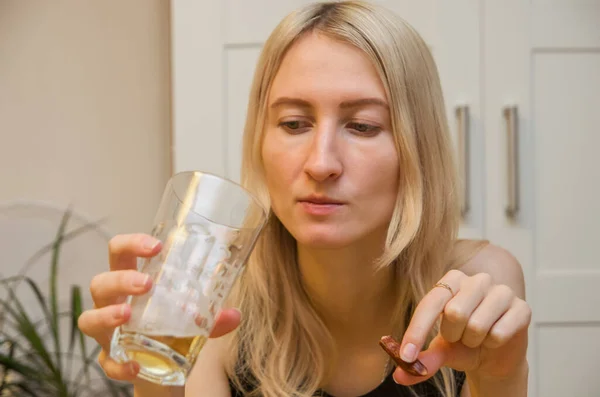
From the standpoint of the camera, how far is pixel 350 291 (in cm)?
128

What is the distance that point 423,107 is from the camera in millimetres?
1156

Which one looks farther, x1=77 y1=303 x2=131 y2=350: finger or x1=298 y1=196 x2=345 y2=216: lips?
x1=298 y1=196 x2=345 y2=216: lips

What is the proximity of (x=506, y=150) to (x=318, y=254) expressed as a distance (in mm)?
1081

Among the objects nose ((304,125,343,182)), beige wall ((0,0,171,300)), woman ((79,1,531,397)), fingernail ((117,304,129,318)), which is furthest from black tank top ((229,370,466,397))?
beige wall ((0,0,171,300))

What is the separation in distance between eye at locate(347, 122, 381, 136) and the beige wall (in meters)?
1.41

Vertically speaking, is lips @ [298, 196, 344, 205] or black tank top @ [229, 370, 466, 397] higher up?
lips @ [298, 196, 344, 205]

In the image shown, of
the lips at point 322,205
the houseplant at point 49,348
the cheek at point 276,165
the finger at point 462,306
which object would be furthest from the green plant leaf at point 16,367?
the finger at point 462,306

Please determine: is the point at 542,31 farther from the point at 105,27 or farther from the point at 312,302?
the point at 105,27

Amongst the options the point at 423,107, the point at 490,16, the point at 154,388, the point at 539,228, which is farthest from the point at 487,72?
the point at 154,388

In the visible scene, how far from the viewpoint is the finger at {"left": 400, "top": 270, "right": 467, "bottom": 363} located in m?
0.69

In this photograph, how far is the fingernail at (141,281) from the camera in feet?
2.14

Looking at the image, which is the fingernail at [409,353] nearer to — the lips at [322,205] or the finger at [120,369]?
the finger at [120,369]

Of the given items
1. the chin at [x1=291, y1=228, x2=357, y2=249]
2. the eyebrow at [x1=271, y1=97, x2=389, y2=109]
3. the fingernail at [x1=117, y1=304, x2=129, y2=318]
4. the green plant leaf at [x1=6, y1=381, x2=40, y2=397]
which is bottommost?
the green plant leaf at [x1=6, y1=381, x2=40, y2=397]

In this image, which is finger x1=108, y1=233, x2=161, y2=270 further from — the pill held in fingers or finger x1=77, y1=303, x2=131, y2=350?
the pill held in fingers
